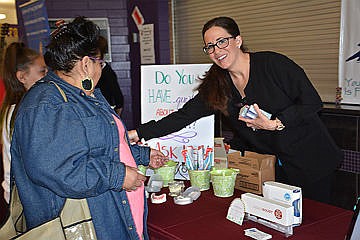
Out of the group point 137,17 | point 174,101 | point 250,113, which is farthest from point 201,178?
point 137,17

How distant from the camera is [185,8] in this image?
553 centimetres

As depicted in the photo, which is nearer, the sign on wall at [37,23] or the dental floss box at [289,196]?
the dental floss box at [289,196]

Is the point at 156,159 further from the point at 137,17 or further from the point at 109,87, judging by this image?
the point at 137,17

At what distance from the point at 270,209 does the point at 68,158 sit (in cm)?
77

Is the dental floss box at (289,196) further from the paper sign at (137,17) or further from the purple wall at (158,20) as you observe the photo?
the paper sign at (137,17)

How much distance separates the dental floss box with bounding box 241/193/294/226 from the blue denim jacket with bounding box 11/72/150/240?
461 millimetres

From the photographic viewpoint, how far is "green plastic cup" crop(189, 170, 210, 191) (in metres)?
2.16

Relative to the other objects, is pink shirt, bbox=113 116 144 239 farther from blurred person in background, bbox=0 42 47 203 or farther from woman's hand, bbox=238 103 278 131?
blurred person in background, bbox=0 42 47 203

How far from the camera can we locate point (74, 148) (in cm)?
→ 138

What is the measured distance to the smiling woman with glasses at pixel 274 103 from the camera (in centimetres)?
207

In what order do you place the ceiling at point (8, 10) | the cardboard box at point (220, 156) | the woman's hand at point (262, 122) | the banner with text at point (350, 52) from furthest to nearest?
1. the ceiling at point (8, 10)
2. the banner with text at point (350, 52)
3. the cardboard box at point (220, 156)
4. the woman's hand at point (262, 122)

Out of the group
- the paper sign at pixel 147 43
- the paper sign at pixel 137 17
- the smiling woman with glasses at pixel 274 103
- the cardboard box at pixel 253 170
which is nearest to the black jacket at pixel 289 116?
the smiling woman with glasses at pixel 274 103

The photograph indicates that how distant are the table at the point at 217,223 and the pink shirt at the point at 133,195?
3.9 inches

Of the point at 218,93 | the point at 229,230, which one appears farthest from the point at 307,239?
the point at 218,93
